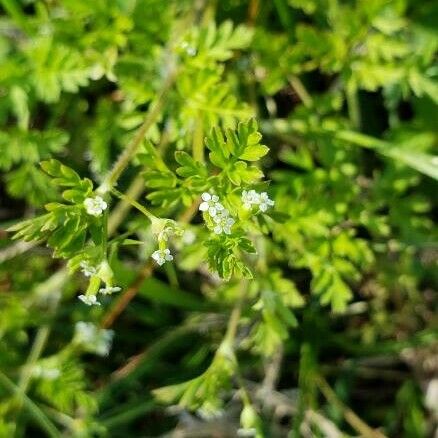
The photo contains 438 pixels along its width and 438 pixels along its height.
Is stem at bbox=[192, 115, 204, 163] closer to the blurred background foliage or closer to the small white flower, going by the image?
the blurred background foliage

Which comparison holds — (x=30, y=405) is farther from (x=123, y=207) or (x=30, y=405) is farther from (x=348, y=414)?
(x=348, y=414)

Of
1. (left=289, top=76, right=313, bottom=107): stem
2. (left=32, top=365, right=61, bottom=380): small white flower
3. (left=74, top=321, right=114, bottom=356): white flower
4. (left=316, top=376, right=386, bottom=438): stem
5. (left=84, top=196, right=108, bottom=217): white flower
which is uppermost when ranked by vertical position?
(left=84, top=196, right=108, bottom=217): white flower

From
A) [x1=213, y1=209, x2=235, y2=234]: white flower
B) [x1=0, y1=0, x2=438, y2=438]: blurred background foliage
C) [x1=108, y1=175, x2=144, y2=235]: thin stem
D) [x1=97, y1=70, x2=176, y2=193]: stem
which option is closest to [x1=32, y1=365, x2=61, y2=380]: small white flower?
[x1=0, y1=0, x2=438, y2=438]: blurred background foliage

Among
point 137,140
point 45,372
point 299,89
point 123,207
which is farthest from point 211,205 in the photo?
point 299,89

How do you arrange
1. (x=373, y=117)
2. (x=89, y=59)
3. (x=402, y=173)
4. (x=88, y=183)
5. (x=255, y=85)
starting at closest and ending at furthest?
(x=88, y=183), (x=89, y=59), (x=402, y=173), (x=255, y=85), (x=373, y=117)

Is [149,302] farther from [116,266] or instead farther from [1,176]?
[1,176]

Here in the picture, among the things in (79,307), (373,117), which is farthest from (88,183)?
(373,117)
